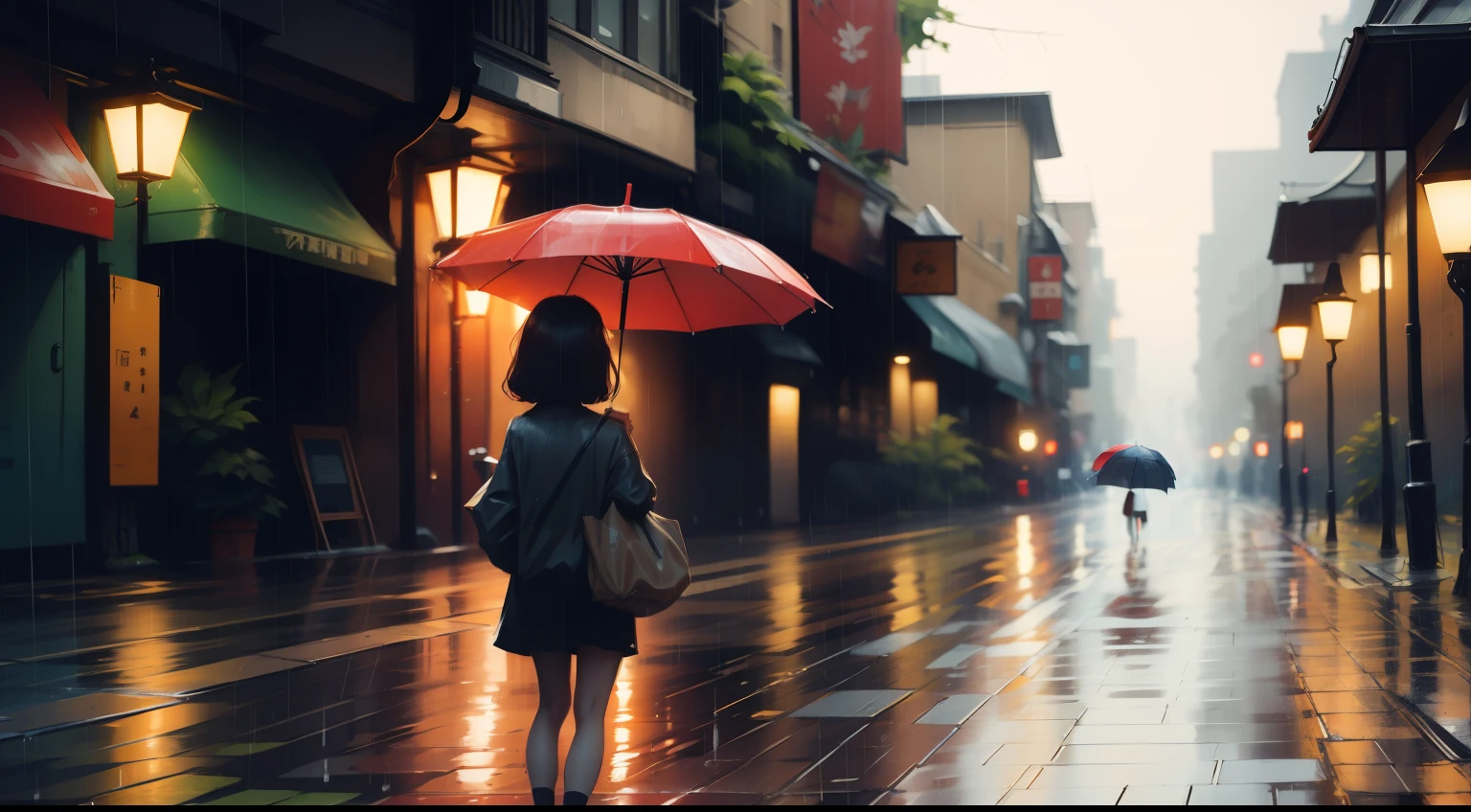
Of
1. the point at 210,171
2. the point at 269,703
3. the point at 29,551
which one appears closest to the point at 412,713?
the point at 269,703

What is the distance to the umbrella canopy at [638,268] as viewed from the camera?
19.1 feet

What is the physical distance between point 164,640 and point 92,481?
503 cm

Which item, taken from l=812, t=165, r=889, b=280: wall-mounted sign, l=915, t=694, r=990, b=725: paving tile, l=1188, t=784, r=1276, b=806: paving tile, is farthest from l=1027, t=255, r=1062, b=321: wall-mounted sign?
l=1188, t=784, r=1276, b=806: paving tile

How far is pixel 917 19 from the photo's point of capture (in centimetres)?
3294

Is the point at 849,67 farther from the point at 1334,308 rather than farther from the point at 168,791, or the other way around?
the point at 168,791

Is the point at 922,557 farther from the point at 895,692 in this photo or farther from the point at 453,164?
the point at 895,692

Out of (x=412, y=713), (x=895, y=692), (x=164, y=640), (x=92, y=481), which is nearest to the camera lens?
(x=412, y=713)

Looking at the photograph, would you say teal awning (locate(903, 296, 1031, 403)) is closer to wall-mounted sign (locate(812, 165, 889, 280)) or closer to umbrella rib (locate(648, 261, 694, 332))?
wall-mounted sign (locate(812, 165, 889, 280))

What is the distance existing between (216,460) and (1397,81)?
12817 mm

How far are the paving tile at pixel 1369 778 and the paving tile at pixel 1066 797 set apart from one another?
84 centimetres

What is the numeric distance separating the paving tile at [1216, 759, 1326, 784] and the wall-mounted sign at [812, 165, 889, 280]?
2417 centimetres

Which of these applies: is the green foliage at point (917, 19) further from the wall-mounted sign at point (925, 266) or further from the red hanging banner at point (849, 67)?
the wall-mounted sign at point (925, 266)

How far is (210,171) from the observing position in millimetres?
15195

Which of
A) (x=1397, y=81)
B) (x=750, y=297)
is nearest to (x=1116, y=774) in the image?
(x=750, y=297)
